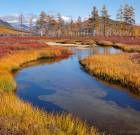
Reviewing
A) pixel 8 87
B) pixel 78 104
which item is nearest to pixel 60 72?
pixel 8 87

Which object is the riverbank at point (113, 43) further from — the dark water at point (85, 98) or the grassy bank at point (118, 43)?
the dark water at point (85, 98)

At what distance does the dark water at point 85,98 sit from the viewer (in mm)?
14209

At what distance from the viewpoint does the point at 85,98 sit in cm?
1862

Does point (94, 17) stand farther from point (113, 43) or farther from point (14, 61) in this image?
point (14, 61)

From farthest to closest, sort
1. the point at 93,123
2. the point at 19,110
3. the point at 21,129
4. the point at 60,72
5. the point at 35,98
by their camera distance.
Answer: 1. the point at 60,72
2. the point at 35,98
3. the point at 93,123
4. the point at 19,110
5. the point at 21,129

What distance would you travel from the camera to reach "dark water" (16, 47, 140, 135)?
1421 cm

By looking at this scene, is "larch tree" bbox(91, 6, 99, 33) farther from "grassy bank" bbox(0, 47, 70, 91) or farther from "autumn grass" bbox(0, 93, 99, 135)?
"autumn grass" bbox(0, 93, 99, 135)

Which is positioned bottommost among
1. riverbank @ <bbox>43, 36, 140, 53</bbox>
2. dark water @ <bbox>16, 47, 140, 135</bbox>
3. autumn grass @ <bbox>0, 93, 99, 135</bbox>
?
dark water @ <bbox>16, 47, 140, 135</bbox>

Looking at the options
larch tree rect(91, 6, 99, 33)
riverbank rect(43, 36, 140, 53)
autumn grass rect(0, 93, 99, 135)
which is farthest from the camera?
larch tree rect(91, 6, 99, 33)

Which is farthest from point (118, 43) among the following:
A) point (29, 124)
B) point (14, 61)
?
point (29, 124)

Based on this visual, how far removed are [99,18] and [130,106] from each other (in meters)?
119

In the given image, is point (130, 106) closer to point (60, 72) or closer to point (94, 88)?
point (94, 88)

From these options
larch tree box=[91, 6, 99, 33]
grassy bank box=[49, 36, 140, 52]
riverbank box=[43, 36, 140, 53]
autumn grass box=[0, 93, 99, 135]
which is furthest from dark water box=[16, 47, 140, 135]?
larch tree box=[91, 6, 99, 33]

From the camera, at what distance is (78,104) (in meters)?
17.1
